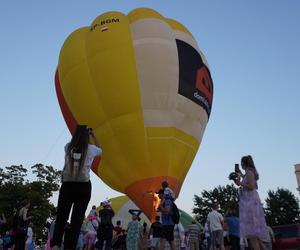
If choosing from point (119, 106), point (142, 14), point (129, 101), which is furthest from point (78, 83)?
point (142, 14)

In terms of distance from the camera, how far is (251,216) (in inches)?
220

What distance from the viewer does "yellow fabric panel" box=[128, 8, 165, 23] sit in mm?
16594

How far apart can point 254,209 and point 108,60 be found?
1029 centimetres

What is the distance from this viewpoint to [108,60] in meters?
14.8

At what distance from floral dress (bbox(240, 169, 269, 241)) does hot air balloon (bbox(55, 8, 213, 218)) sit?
7864mm

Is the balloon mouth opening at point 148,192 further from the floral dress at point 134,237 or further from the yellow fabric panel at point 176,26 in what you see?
the yellow fabric panel at point 176,26

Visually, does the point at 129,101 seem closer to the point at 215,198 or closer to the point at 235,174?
the point at 235,174

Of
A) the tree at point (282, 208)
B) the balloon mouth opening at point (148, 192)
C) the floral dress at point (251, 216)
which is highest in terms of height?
the tree at point (282, 208)

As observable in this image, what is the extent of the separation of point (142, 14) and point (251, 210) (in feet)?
41.7

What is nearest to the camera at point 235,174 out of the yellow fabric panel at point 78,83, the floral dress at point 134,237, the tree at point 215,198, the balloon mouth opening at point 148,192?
the floral dress at point 134,237

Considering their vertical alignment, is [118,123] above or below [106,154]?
above

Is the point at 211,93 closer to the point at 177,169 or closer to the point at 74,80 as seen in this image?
the point at 177,169

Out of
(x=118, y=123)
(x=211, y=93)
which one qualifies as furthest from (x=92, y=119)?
(x=211, y=93)

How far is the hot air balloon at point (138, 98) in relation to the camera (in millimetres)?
13977
